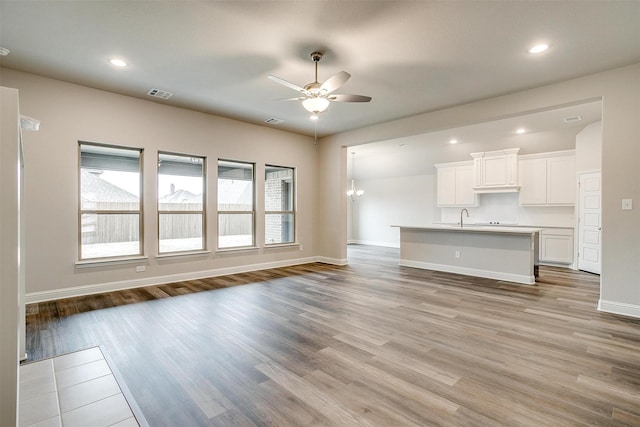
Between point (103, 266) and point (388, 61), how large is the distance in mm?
4915

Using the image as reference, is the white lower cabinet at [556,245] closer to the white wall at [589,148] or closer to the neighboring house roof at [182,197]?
the white wall at [589,148]

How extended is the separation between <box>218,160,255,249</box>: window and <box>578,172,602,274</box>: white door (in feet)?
22.1

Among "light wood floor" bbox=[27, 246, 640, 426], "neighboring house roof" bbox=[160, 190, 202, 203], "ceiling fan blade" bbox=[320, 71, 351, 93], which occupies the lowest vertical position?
"light wood floor" bbox=[27, 246, 640, 426]

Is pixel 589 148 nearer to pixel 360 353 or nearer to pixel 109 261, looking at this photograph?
pixel 360 353

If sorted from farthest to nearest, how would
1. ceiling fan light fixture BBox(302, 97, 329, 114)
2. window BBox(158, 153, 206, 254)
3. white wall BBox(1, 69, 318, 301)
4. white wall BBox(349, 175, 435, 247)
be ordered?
white wall BBox(349, 175, 435, 247) < window BBox(158, 153, 206, 254) < white wall BBox(1, 69, 318, 301) < ceiling fan light fixture BBox(302, 97, 329, 114)

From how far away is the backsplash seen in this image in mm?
6984

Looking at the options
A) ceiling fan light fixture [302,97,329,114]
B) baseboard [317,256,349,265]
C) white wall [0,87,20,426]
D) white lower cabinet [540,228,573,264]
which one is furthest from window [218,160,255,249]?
white lower cabinet [540,228,573,264]

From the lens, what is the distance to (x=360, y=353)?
2.60m

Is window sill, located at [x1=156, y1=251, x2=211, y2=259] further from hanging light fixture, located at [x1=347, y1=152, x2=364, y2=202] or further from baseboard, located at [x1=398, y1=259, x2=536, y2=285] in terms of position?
hanging light fixture, located at [x1=347, y1=152, x2=364, y2=202]

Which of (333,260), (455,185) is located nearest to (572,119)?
(455,185)

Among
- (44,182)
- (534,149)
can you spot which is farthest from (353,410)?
(534,149)

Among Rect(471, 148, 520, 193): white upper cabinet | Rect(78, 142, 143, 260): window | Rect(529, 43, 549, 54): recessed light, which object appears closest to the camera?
Rect(529, 43, 549, 54): recessed light

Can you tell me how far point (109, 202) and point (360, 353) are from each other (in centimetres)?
440

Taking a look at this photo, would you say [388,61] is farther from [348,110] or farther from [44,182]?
[44,182]
